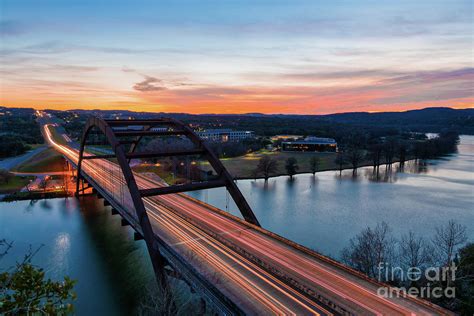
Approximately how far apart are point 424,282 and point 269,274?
8563mm

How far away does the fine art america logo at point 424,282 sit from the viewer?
32.4 feet

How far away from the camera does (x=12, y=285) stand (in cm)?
443

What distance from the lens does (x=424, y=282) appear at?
1431 cm

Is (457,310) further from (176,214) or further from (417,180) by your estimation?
(417,180)

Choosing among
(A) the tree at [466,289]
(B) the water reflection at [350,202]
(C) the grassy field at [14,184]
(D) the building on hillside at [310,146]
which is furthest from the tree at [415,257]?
(D) the building on hillside at [310,146]

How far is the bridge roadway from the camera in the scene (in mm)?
9078

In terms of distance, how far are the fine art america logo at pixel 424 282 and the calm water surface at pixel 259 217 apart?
4648 millimetres

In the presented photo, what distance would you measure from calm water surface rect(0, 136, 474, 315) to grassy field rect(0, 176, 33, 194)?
6520 millimetres

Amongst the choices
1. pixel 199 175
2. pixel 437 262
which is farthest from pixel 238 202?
pixel 199 175

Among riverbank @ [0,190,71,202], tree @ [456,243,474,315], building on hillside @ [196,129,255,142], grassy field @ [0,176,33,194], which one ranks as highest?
building on hillside @ [196,129,255,142]

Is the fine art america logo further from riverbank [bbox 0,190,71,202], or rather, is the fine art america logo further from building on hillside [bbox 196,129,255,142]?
building on hillside [bbox 196,129,255,142]

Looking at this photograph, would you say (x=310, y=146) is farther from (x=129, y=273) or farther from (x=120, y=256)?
(x=129, y=273)

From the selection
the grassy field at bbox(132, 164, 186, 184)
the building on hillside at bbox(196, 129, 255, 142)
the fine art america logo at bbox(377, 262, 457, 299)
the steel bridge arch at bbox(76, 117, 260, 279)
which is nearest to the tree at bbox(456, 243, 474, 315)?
the fine art america logo at bbox(377, 262, 457, 299)

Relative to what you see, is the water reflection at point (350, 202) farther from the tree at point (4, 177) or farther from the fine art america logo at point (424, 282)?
the tree at point (4, 177)
